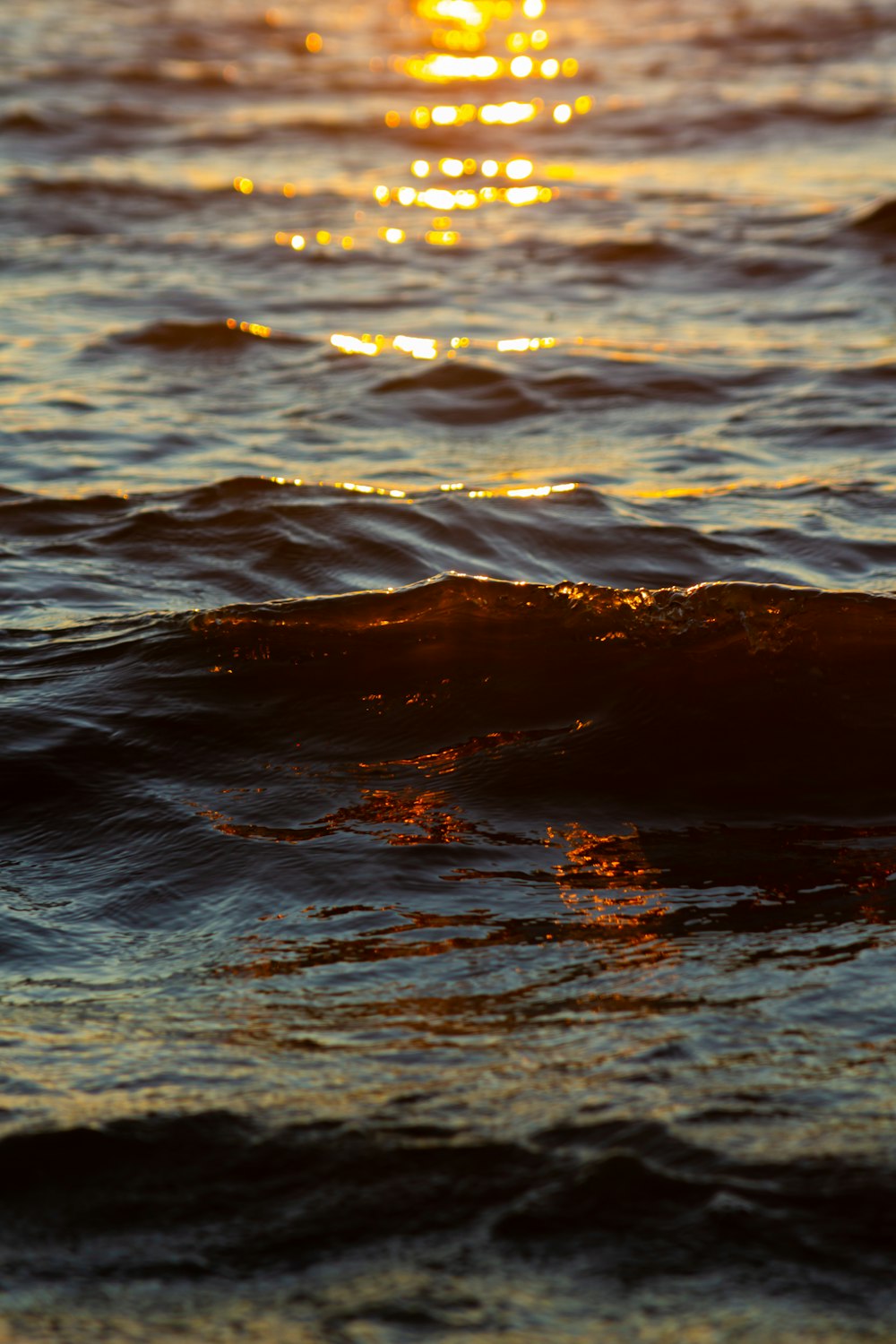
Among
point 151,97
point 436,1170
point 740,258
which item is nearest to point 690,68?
point 151,97

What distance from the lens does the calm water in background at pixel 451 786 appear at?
2264mm

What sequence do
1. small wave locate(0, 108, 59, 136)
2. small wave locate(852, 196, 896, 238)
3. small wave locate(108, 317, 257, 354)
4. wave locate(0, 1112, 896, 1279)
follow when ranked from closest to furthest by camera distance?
1. wave locate(0, 1112, 896, 1279)
2. small wave locate(108, 317, 257, 354)
3. small wave locate(852, 196, 896, 238)
4. small wave locate(0, 108, 59, 136)

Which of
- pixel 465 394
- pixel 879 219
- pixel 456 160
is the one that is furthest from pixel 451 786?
pixel 456 160

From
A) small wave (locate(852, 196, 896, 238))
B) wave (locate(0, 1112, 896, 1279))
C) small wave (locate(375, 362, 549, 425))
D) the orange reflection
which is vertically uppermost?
the orange reflection

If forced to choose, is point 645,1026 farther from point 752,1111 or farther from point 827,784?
point 827,784

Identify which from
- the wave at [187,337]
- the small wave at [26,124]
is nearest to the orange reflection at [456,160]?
the wave at [187,337]

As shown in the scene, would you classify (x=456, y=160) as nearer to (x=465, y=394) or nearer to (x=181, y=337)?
(x=181, y=337)

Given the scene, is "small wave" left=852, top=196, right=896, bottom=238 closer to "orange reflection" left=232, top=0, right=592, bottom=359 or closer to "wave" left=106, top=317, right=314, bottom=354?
"orange reflection" left=232, top=0, right=592, bottom=359

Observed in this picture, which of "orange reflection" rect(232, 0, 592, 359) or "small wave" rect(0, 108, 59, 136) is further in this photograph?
"small wave" rect(0, 108, 59, 136)

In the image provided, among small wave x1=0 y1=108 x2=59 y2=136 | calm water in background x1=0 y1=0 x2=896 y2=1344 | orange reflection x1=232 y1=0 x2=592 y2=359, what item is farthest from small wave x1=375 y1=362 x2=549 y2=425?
small wave x1=0 y1=108 x2=59 y2=136

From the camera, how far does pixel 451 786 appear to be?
13.1 ft

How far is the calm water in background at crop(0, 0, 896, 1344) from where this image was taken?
7.43 feet

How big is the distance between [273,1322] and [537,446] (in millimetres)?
5406

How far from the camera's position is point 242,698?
4441 millimetres
